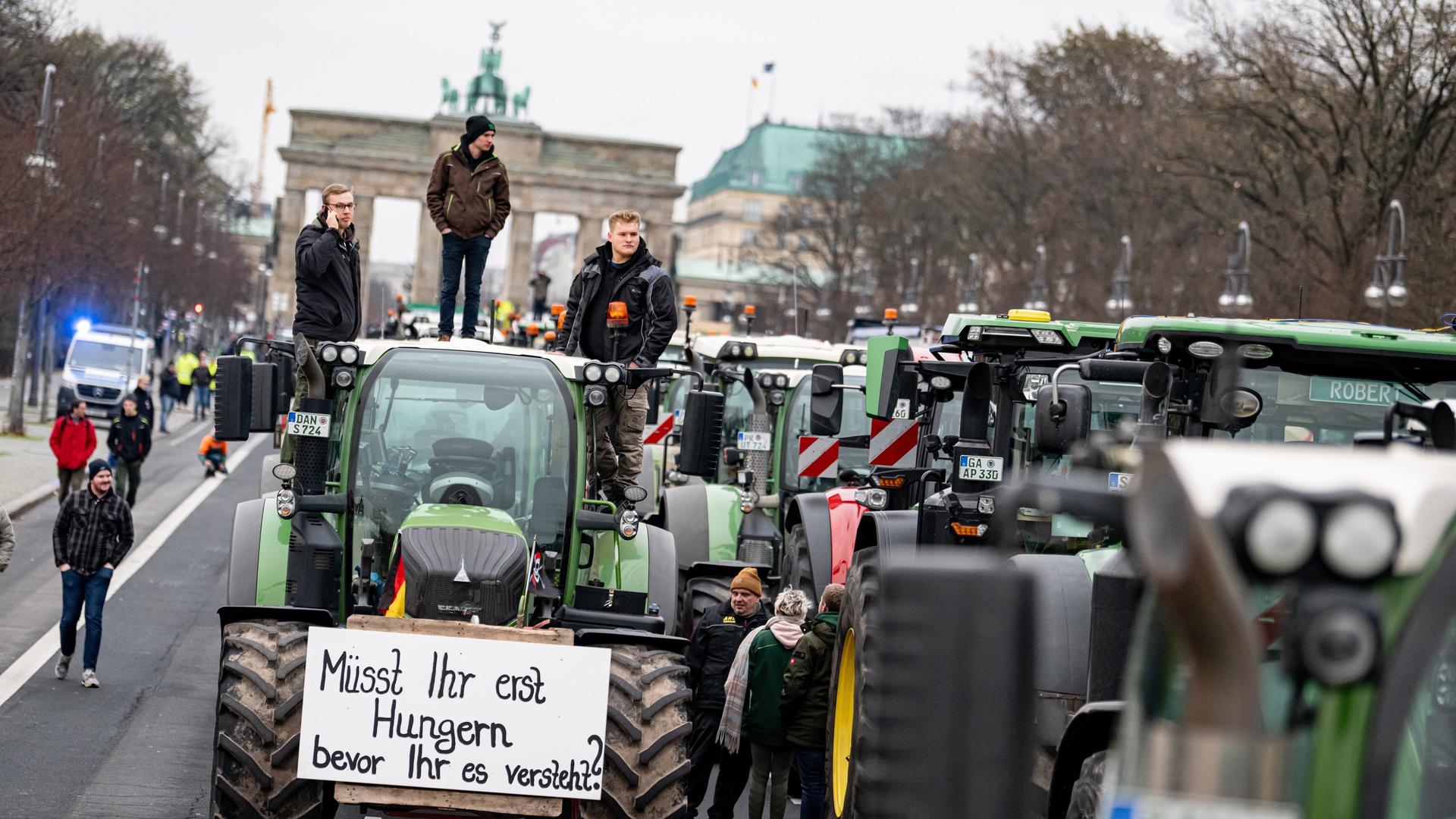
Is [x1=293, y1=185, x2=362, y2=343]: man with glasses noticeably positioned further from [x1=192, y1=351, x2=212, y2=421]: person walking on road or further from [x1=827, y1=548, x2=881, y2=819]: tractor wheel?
[x1=192, y1=351, x2=212, y2=421]: person walking on road

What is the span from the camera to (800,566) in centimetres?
1317

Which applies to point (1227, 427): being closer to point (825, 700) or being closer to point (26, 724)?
point (825, 700)

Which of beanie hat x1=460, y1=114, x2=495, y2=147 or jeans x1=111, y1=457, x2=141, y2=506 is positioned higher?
beanie hat x1=460, y1=114, x2=495, y2=147

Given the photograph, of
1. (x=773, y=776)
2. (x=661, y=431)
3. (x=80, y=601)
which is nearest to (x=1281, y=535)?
(x=773, y=776)

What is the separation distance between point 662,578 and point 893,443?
12.6 feet

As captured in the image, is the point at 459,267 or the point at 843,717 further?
the point at 459,267

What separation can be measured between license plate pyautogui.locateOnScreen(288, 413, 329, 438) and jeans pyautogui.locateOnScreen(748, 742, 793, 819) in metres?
2.88

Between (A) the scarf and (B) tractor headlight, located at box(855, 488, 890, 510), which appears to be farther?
(B) tractor headlight, located at box(855, 488, 890, 510)

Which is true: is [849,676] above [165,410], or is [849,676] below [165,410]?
below

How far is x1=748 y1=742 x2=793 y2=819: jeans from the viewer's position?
10766 mm

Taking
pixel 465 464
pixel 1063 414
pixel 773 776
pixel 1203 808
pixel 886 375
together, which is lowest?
pixel 773 776

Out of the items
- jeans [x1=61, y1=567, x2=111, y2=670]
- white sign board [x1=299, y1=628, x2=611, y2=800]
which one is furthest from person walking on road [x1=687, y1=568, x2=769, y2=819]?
jeans [x1=61, y1=567, x2=111, y2=670]

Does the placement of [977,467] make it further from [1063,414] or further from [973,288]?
[973,288]

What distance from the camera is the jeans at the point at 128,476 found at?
27234 mm
